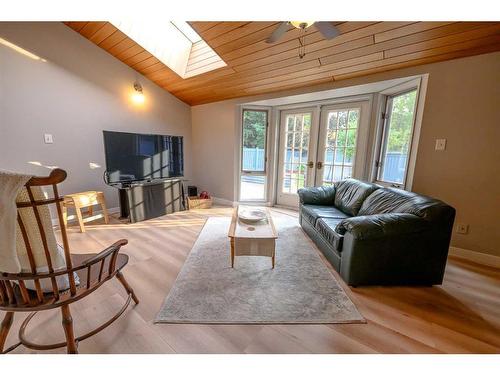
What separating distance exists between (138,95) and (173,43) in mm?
1109

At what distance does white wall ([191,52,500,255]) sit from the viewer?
2.19 meters

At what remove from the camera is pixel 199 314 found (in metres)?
1.52

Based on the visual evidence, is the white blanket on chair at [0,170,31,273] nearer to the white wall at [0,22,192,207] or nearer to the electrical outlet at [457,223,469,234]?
the white wall at [0,22,192,207]

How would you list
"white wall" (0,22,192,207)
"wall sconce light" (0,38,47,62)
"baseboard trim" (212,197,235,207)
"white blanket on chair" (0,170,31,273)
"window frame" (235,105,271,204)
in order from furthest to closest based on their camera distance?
1. "baseboard trim" (212,197,235,207)
2. "window frame" (235,105,271,204)
3. "white wall" (0,22,192,207)
4. "wall sconce light" (0,38,47,62)
5. "white blanket on chair" (0,170,31,273)

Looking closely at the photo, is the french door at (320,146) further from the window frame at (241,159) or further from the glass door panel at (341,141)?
the window frame at (241,159)

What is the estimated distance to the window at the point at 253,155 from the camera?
4.34 meters

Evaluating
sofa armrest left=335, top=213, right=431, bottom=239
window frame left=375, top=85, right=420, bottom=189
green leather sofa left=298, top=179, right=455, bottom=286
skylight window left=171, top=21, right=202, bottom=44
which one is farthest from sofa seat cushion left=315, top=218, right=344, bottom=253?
skylight window left=171, top=21, right=202, bottom=44

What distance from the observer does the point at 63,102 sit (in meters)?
3.07

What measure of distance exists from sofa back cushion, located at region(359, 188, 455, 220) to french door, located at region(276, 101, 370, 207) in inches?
46.1

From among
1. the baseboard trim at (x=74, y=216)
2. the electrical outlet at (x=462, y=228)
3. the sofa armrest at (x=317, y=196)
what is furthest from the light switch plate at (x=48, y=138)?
the electrical outlet at (x=462, y=228)

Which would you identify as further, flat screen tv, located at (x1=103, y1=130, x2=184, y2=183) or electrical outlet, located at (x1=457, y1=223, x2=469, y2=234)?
flat screen tv, located at (x1=103, y1=130, x2=184, y2=183)

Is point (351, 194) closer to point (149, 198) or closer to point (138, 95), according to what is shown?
point (149, 198)

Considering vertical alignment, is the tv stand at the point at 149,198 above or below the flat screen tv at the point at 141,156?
below

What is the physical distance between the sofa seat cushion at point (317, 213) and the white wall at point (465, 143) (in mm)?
984
